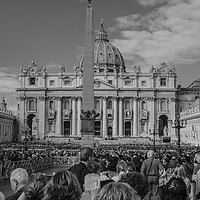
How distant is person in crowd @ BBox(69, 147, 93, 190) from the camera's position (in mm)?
8641

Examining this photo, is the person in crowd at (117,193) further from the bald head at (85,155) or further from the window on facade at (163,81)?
the window on facade at (163,81)

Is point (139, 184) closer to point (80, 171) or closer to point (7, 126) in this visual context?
point (80, 171)

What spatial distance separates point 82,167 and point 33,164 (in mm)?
18377

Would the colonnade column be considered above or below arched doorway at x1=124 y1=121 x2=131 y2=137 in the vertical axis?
above

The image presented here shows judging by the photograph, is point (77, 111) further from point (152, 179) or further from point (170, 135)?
point (152, 179)

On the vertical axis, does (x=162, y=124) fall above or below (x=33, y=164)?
above

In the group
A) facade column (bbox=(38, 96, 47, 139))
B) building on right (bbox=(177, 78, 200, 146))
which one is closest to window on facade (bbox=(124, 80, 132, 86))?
building on right (bbox=(177, 78, 200, 146))

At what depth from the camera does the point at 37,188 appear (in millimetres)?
4996

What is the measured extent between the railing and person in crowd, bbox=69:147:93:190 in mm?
12504

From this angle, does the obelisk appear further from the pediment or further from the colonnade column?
the colonnade column

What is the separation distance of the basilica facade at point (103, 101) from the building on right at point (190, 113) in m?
5.77

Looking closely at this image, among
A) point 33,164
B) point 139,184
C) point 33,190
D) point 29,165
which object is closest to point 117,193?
point 33,190

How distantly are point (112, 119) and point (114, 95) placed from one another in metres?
5.99

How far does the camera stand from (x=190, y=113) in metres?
88.6
